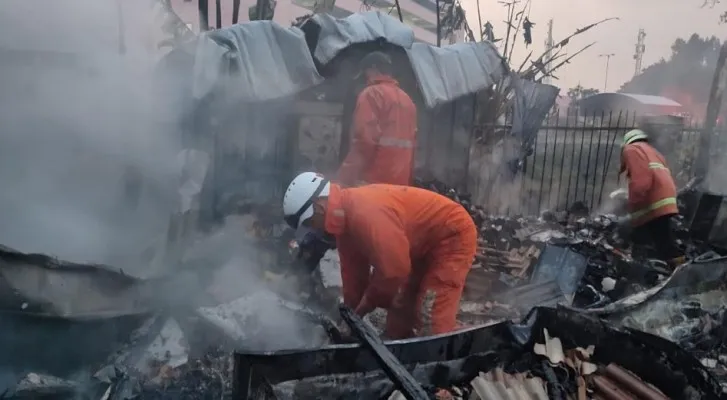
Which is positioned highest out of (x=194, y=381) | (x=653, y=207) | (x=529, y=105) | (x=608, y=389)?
(x=529, y=105)

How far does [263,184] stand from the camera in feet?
24.5

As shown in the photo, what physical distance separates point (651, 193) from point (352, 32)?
3.85 m

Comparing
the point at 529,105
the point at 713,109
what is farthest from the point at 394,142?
the point at 713,109

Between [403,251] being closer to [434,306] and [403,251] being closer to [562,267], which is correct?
[434,306]

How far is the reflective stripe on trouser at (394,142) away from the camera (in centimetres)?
596

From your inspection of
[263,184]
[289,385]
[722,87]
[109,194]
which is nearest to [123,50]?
[109,194]

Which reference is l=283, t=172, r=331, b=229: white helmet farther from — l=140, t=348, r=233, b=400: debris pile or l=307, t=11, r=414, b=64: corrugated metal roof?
l=307, t=11, r=414, b=64: corrugated metal roof

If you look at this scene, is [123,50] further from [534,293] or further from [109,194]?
[534,293]

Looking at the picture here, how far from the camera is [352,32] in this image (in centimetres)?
719

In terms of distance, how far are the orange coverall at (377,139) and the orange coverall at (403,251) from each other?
1983 millimetres

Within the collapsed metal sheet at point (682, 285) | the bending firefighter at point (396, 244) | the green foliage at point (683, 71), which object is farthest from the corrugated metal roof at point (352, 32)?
the green foliage at point (683, 71)

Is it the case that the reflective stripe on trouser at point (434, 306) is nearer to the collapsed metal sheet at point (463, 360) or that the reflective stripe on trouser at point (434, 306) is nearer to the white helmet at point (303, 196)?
the collapsed metal sheet at point (463, 360)

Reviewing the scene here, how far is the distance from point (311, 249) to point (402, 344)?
296cm

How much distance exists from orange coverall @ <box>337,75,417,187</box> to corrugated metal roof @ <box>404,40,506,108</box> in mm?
2122
